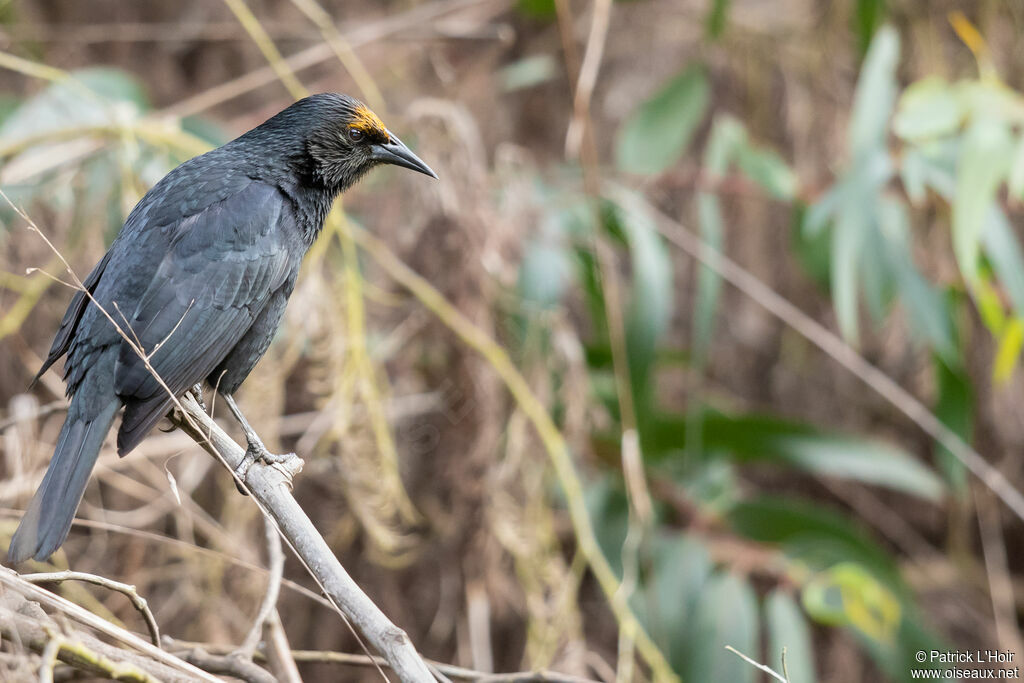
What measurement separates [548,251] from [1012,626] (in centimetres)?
371

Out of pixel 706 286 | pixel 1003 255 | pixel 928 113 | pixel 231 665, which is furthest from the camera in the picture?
pixel 706 286

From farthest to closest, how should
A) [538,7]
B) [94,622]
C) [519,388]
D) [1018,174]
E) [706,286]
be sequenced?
[538,7] < [706,286] < [519,388] < [1018,174] < [94,622]

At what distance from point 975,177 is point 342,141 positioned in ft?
7.92

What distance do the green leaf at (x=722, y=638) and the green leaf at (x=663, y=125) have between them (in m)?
2.25

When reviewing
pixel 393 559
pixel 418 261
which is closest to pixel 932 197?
pixel 418 261

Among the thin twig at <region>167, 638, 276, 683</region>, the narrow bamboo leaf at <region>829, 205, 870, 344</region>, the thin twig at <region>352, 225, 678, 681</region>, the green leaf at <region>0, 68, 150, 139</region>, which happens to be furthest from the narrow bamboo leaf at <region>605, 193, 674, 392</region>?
the thin twig at <region>167, 638, 276, 683</region>

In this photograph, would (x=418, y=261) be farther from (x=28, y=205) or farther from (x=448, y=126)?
(x=28, y=205)

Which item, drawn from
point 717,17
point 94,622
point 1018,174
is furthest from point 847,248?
point 94,622

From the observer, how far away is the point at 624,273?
727 cm

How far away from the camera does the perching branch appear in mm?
1941

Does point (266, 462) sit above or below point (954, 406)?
below

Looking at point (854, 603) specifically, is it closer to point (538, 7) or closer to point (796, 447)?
point (796, 447)

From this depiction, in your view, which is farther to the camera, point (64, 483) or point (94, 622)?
point (64, 483)

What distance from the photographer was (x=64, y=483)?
2.40 metres
